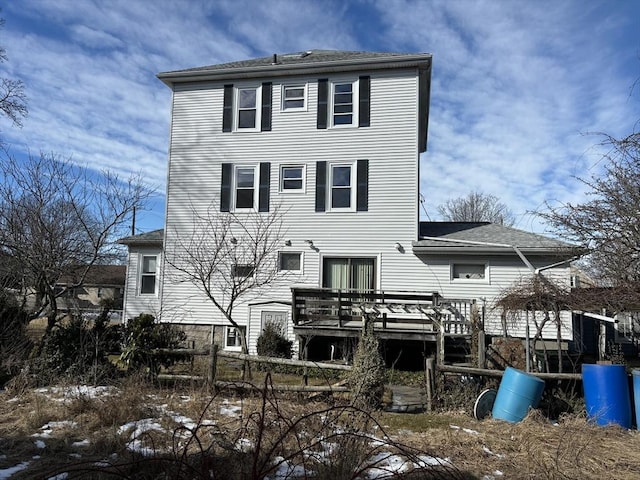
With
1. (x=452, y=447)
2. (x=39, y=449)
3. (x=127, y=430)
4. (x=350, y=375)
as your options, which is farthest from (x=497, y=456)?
(x=39, y=449)

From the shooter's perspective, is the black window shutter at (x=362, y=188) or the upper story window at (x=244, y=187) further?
the upper story window at (x=244, y=187)

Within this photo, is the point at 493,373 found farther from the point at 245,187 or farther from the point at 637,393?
the point at 245,187

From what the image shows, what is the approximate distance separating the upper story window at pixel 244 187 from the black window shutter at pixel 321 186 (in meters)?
2.16

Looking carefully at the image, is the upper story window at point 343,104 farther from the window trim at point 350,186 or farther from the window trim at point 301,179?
the window trim at point 301,179

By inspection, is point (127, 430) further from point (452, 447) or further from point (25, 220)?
point (25, 220)

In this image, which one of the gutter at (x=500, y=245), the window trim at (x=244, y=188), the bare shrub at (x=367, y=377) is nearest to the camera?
the bare shrub at (x=367, y=377)

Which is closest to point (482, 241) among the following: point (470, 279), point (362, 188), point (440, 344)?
point (470, 279)

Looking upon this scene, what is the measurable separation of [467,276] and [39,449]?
39.0 ft

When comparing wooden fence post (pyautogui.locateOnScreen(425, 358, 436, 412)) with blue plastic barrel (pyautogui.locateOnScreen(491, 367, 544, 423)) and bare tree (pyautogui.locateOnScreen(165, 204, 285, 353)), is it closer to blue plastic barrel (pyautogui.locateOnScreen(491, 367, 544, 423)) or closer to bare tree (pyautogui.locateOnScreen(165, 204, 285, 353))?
blue plastic barrel (pyautogui.locateOnScreen(491, 367, 544, 423))

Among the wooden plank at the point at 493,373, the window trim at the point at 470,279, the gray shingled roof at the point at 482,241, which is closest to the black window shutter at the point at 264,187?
the gray shingled roof at the point at 482,241

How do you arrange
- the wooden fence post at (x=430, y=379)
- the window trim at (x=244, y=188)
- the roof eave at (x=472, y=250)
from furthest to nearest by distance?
the window trim at (x=244, y=188)
the roof eave at (x=472, y=250)
the wooden fence post at (x=430, y=379)

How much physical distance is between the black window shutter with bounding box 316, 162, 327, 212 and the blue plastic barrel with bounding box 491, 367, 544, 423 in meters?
9.05

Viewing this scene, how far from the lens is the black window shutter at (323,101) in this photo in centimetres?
1572

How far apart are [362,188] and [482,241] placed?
13.1 ft
